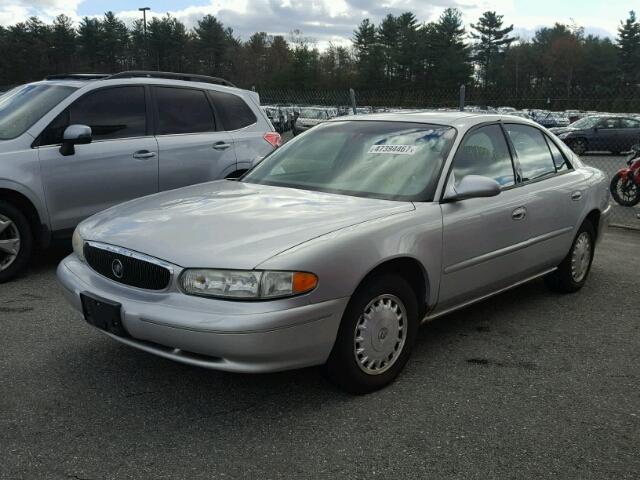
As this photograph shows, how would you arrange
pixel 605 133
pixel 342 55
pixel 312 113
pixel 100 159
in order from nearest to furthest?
1. pixel 100 159
2. pixel 605 133
3. pixel 312 113
4. pixel 342 55

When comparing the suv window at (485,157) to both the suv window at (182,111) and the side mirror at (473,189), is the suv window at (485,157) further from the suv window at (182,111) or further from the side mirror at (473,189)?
the suv window at (182,111)

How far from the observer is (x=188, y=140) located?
655 cm

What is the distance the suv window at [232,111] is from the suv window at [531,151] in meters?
3.26

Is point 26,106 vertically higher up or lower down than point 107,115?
higher up

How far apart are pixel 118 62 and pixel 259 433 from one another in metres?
88.1

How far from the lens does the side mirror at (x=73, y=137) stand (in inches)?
218

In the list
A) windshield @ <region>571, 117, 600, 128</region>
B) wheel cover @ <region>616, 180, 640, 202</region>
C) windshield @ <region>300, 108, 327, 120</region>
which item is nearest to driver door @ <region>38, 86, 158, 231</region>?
wheel cover @ <region>616, 180, 640, 202</region>

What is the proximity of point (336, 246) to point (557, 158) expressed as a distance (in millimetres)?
2804

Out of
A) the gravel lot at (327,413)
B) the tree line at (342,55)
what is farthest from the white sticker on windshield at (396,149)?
the tree line at (342,55)

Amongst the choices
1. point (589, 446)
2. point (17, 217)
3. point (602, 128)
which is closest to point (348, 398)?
point (589, 446)

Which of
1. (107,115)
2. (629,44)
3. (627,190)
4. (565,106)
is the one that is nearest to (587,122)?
(565,106)

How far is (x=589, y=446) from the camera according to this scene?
2.99m

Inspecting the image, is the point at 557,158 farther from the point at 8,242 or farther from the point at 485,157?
the point at 8,242

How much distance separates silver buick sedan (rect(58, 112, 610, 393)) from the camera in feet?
9.76
